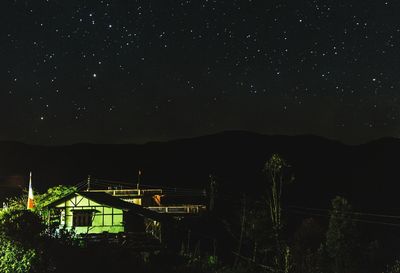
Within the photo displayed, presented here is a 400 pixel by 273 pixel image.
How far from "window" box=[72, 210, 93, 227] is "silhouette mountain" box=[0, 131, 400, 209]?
40218mm

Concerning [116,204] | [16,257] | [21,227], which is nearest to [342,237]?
[116,204]

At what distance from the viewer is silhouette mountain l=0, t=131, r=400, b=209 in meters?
76.8

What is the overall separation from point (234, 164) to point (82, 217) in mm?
73551

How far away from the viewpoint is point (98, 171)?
81.9 meters

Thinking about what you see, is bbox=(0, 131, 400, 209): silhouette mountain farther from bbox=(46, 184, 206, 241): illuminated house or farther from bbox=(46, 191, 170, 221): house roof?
bbox=(46, 191, 170, 221): house roof

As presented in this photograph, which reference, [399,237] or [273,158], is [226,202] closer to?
[399,237]

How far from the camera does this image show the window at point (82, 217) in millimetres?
25000

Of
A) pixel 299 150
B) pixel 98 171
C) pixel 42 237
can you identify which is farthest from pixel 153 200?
pixel 299 150

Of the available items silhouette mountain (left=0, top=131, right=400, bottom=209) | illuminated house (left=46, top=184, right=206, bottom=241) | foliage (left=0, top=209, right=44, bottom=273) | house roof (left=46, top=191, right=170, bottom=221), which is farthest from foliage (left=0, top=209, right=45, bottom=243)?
silhouette mountain (left=0, top=131, right=400, bottom=209)

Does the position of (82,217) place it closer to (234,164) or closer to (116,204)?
(116,204)

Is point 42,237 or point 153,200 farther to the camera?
point 153,200

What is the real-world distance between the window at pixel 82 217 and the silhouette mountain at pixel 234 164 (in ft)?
132

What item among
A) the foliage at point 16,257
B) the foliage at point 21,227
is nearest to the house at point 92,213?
the foliage at point 21,227

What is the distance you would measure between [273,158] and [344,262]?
13703mm
